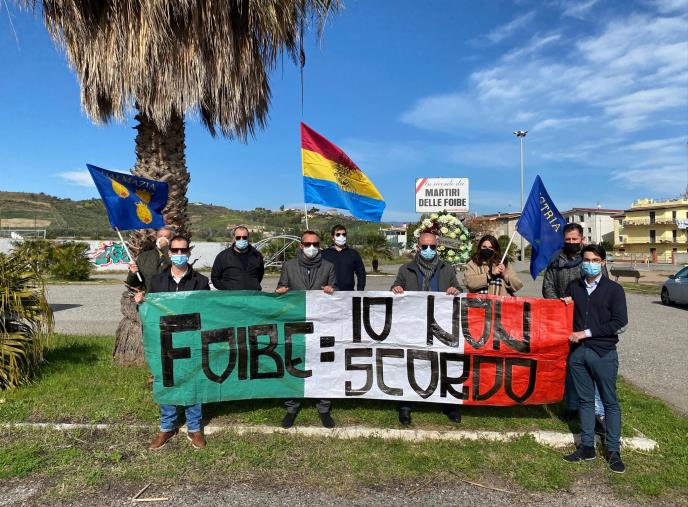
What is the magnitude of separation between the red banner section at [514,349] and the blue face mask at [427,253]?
587 mm

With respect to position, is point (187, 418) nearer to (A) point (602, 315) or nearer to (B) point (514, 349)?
(B) point (514, 349)

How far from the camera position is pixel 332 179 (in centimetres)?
665

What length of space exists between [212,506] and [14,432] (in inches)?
102

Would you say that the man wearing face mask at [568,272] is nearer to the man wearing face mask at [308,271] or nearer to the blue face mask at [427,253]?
the blue face mask at [427,253]

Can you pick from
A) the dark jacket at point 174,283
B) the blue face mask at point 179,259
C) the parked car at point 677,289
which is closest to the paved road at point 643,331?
the parked car at point 677,289

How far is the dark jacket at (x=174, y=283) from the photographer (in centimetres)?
466

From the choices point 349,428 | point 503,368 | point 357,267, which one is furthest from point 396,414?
point 357,267

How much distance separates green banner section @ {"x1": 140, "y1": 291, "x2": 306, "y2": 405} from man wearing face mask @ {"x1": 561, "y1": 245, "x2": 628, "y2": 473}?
269cm

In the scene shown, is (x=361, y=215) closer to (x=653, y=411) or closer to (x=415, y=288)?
(x=415, y=288)

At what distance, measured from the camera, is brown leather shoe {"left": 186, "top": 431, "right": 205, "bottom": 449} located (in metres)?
4.28

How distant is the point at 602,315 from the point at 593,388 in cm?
67

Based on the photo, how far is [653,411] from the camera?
5.26 metres

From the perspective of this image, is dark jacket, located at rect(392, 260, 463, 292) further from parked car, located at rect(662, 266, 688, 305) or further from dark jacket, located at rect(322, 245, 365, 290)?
parked car, located at rect(662, 266, 688, 305)

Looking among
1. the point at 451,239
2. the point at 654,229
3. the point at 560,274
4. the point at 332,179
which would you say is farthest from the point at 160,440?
the point at 654,229
